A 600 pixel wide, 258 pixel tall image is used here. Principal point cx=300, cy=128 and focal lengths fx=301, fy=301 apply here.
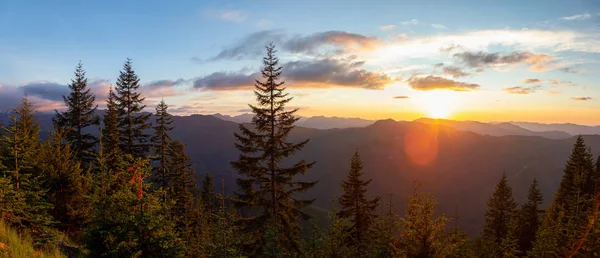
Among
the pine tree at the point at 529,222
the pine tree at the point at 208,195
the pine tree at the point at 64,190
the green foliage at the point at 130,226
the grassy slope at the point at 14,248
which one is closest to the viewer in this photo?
the grassy slope at the point at 14,248

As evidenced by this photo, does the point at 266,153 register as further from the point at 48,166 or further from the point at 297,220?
the point at 48,166

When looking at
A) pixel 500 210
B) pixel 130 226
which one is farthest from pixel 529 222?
pixel 130 226

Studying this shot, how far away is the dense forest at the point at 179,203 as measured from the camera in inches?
348

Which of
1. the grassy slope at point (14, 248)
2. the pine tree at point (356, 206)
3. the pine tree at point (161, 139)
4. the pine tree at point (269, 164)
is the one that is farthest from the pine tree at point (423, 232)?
the pine tree at point (161, 139)

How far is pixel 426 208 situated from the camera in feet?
42.0

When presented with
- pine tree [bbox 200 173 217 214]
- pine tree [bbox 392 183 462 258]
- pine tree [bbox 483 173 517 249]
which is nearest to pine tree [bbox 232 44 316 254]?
pine tree [bbox 392 183 462 258]

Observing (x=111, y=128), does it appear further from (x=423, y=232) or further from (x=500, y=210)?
(x=500, y=210)

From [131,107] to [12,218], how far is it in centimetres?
2094

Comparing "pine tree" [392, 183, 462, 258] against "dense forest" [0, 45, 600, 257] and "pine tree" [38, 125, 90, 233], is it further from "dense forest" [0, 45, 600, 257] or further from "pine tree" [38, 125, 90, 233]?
"pine tree" [38, 125, 90, 233]

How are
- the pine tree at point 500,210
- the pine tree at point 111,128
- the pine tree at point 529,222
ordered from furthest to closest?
the pine tree at point 500,210
the pine tree at point 529,222
the pine tree at point 111,128

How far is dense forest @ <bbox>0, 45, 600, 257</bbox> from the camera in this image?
29.0 feet

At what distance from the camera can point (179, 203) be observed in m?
35.5

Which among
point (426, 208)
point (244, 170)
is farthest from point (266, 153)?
point (426, 208)

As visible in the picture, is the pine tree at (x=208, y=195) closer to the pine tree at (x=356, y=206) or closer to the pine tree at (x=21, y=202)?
the pine tree at (x=356, y=206)
